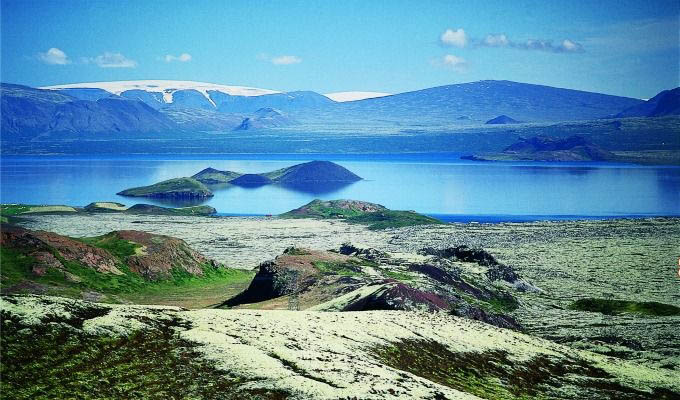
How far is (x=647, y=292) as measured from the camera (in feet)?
264

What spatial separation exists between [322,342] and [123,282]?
37164 millimetres

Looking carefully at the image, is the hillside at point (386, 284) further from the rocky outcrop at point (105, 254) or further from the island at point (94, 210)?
the island at point (94, 210)

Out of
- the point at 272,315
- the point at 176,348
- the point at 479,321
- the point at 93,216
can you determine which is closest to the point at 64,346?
the point at 176,348

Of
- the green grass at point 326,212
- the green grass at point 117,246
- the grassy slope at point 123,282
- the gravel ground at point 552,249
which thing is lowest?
the gravel ground at point 552,249

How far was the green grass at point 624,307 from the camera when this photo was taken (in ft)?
230

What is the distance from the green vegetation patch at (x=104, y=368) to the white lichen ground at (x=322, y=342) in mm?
828

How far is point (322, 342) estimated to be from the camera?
1560 inches

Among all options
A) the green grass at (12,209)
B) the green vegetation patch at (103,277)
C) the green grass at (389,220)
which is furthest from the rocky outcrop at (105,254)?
the green grass at (12,209)

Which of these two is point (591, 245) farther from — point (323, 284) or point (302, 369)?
point (302, 369)

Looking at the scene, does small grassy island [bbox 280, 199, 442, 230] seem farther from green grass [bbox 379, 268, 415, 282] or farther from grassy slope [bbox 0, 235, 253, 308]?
grassy slope [bbox 0, 235, 253, 308]

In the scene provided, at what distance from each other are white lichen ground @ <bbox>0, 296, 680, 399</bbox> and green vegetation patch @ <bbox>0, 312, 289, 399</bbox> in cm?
83

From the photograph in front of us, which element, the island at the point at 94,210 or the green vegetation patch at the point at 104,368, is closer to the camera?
the green vegetation patch at the point at 104,368

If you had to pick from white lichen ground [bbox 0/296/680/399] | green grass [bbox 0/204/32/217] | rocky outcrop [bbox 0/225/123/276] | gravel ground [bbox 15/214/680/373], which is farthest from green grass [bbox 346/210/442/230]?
white lichen ground [bbox 0/296/680/399]

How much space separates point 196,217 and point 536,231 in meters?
72.3
